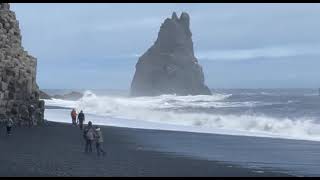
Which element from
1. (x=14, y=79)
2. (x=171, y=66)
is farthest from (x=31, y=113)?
(x=171, y=66)

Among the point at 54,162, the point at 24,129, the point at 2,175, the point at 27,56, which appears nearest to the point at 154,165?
the point at 54,162

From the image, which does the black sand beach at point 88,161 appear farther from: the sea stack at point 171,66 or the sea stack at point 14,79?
the sea stack at point 171,66

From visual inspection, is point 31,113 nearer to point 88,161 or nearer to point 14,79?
point 14,79

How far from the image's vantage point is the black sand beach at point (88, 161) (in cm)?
1830

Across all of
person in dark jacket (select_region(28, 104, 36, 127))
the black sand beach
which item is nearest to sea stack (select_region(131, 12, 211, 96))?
person in dark jacket (select_region(28, 104, 36, 127))

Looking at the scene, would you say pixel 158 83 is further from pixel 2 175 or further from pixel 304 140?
pixel 2 175

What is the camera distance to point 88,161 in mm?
21094

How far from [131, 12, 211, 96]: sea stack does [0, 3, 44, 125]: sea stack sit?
291 feet

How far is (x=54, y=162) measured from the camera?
20016 mm

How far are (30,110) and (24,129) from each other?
2158 millimetres

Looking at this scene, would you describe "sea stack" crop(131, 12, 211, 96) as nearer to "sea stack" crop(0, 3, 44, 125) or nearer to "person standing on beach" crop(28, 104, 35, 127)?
"sea stack" crop(0, 3, 44, 125)

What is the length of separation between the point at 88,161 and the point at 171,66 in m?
111

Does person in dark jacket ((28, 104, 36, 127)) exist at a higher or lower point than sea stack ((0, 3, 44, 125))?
lower

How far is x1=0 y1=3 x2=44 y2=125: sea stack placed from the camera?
3338 cm
